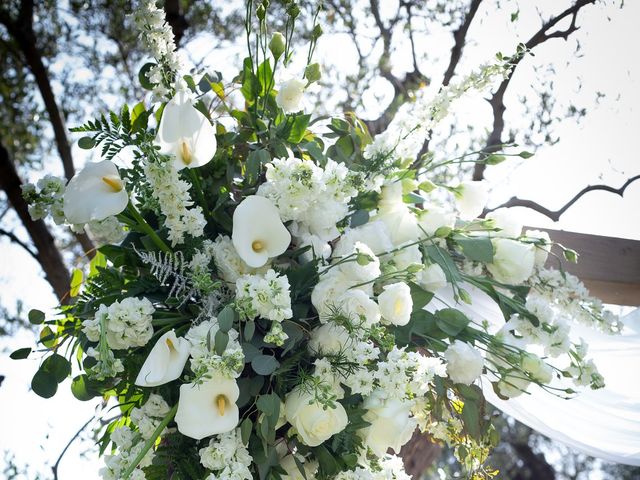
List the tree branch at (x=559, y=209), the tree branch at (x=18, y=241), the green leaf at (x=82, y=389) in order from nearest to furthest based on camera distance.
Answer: the green leaf at (x=82, y=389), the tree branch at (x=559, y=209), the tree branch at (x=18, y=241)

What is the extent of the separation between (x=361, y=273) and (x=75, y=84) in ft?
9.86

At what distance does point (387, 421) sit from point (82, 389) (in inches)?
17.8

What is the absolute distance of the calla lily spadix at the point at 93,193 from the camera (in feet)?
3.12

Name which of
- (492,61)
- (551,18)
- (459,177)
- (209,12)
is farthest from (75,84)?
(492,61)

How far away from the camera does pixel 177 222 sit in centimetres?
96

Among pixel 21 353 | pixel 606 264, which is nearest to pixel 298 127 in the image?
pixel 21 353

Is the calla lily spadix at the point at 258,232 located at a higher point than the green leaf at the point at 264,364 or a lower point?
higher

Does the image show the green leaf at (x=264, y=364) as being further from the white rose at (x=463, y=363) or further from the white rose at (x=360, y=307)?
the white rose at (x=463, y=363)

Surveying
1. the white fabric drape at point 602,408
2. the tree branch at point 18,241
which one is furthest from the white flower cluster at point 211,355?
the tree branch at point 18,241

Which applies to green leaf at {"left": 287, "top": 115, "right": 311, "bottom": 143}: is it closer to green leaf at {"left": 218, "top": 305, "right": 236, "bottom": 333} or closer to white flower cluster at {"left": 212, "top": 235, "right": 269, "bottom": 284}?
white flower cluster at {"left": 212, "top": 235, "right": 269, "bottom": 284}

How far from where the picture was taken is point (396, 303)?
94 centimetres

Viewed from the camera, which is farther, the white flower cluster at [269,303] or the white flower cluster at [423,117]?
the white flower cluster at [423,117]

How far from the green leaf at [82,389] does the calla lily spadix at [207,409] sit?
0.23m

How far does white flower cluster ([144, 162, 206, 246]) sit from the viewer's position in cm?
93
